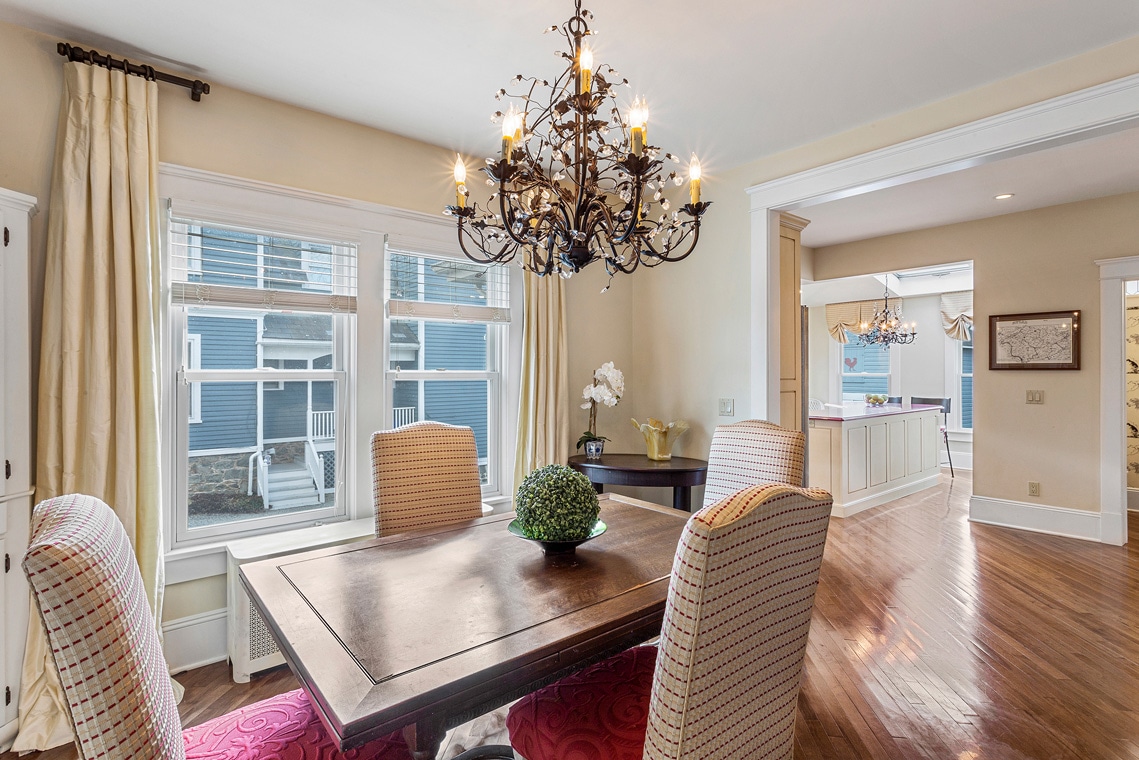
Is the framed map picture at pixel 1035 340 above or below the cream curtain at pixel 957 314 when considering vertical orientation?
below

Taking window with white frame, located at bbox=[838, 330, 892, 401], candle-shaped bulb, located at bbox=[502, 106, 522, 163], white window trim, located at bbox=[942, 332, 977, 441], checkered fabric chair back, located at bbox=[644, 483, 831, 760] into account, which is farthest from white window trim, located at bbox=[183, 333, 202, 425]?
white window trim, located at bbox=[942, 332, 977, 441]

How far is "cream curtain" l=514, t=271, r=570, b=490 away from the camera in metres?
3.42

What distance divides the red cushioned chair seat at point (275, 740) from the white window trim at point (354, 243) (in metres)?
1.40

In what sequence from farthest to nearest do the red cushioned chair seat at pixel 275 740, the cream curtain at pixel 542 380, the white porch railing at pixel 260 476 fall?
the cream curtain at pixel 542 380 → the white porch railing at pixel 260 476 → the red cushioned chair seat at pixel 275 740

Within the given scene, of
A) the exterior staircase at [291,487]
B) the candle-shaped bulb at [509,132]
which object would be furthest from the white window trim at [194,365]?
the candle-shaped bulb at [509,132]

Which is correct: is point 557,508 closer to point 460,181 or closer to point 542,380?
point 460,181

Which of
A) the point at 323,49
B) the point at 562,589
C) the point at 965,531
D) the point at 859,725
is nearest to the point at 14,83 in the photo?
the point at 323,49

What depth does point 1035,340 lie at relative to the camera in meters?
4.52

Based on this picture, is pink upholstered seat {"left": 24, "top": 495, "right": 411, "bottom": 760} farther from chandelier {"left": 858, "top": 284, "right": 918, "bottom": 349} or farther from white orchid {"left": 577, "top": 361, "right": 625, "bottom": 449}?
chandelier {"left": 858, "top": 284, "right": 918, "bottom": 349}

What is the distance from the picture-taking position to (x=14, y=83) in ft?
6.72

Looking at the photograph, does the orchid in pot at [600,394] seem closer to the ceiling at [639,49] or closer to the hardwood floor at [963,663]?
the ceiling at [639,49]

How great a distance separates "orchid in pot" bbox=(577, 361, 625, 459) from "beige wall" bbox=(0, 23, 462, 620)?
1.40 meters

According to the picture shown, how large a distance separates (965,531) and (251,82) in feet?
18.6

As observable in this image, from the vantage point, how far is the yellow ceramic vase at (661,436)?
356 centimetres
